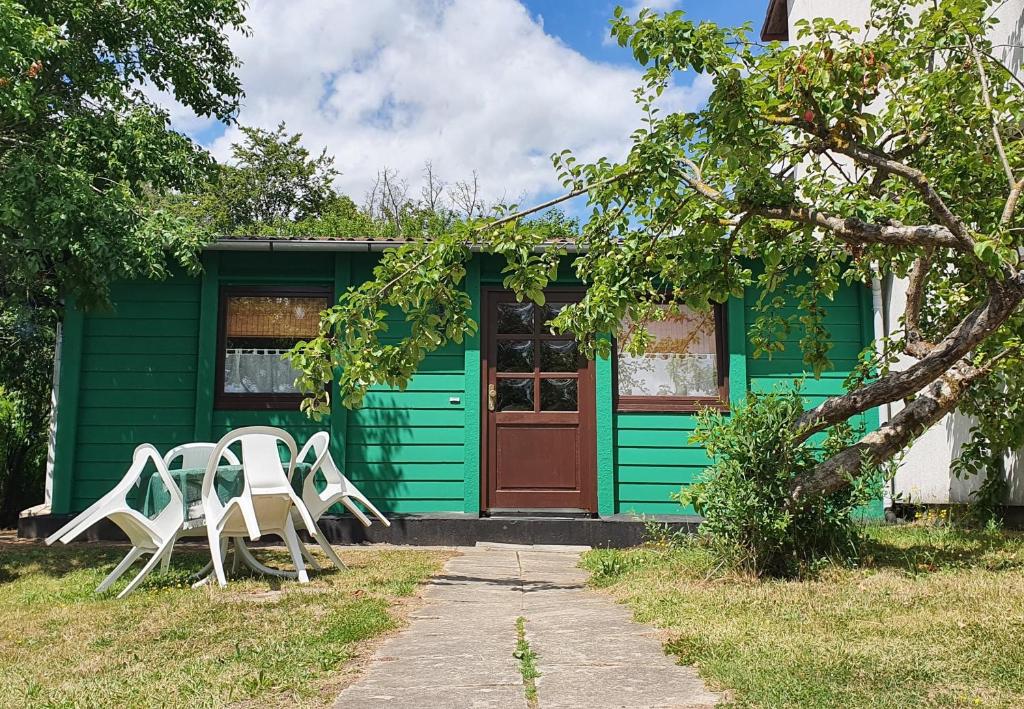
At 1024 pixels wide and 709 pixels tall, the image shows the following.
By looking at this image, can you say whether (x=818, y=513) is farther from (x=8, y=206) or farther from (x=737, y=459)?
(x=8, y=206)

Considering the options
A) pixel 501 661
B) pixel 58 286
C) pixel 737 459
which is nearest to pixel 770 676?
pixel 501 661

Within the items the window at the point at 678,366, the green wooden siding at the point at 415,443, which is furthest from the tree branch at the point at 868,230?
the green wooden siding at the point at 415,443

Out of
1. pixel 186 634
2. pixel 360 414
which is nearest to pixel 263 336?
pixel 360 414

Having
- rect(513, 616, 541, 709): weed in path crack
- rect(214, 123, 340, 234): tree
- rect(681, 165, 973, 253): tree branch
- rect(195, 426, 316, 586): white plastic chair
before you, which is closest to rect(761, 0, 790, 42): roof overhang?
rect(681, 165, 973, 253): tree branch

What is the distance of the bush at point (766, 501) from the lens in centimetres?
463

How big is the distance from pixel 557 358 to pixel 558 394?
34 cm

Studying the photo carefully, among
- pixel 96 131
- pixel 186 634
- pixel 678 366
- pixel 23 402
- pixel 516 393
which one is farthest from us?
pixel 23 402

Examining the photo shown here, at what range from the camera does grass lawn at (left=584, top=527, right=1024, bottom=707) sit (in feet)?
8.55

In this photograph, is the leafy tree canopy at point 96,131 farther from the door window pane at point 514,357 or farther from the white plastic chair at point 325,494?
the door window pane at point 514,357

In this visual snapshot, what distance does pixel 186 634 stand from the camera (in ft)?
12.1

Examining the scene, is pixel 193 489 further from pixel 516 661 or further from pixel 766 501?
pixel 766 501

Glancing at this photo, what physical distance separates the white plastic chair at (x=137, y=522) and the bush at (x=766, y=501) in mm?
2944

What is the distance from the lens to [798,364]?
26.2 feet

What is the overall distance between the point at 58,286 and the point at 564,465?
493 cm
